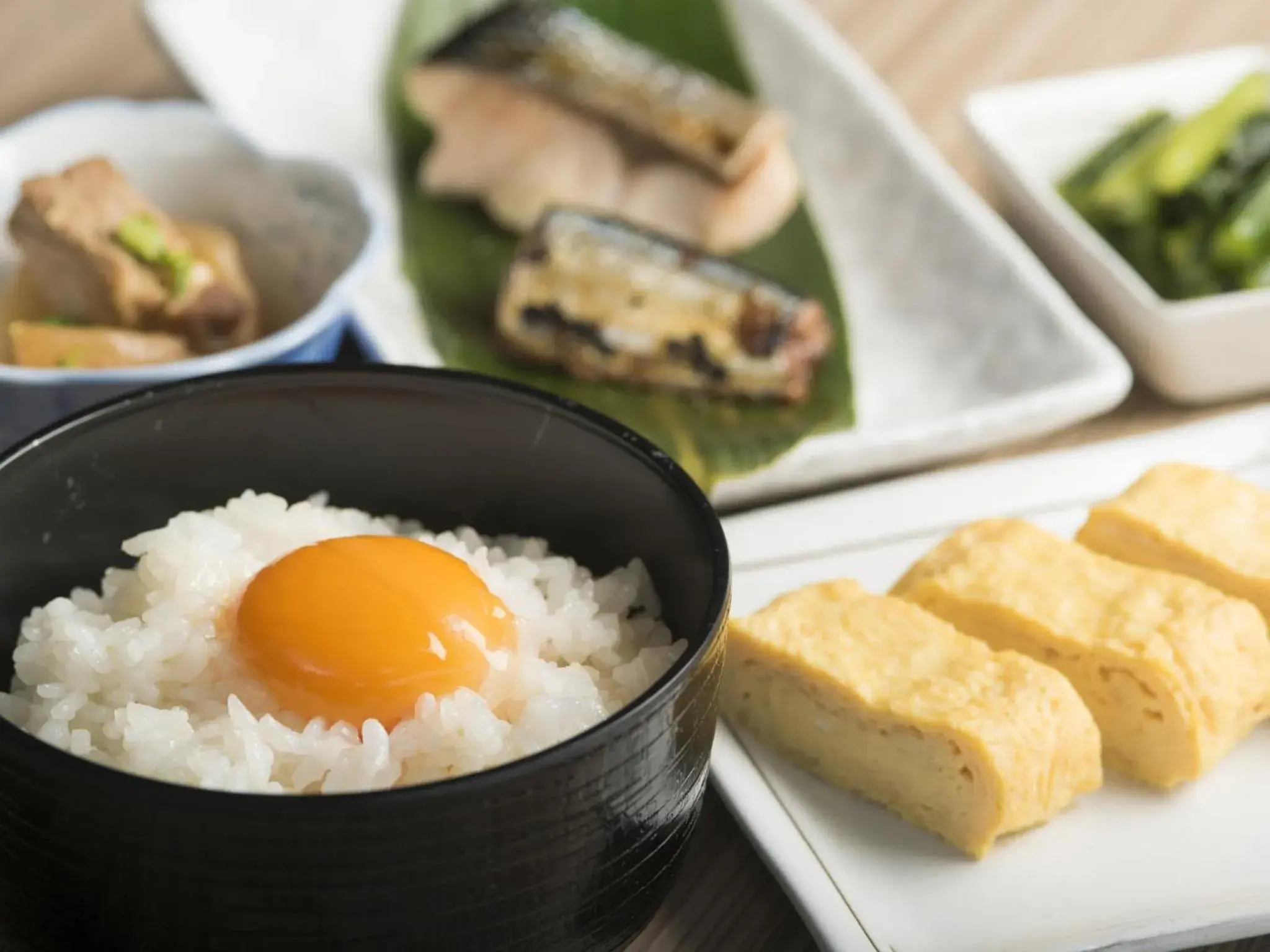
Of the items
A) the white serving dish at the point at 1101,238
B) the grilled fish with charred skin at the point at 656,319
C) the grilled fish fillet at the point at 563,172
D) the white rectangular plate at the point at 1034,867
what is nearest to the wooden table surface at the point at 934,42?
the white serving dish at the point at 1101,238

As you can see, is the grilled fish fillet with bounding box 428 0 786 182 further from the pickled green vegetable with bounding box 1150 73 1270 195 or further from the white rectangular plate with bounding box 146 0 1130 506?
the pickled green vegetable with bounding box 1150 73 1270 195

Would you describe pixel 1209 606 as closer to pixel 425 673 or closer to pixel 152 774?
pixel 425 673

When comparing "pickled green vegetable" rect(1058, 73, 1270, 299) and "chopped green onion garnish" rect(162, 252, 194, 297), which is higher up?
"pickled green vegetable" rect(1058, 73, 1270, 299)

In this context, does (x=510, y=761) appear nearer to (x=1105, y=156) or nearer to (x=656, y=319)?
(x=656, y=319)

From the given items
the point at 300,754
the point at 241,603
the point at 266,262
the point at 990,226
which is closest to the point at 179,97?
the point at 266,262

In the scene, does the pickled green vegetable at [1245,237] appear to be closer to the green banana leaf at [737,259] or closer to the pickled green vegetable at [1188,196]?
the pickled green vegetable at [1188,196]

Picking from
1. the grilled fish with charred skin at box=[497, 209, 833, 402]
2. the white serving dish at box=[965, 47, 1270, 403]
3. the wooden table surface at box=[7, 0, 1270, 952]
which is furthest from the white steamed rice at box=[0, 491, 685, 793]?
the wooden table surface at box=[7, 0, 1270, 952]


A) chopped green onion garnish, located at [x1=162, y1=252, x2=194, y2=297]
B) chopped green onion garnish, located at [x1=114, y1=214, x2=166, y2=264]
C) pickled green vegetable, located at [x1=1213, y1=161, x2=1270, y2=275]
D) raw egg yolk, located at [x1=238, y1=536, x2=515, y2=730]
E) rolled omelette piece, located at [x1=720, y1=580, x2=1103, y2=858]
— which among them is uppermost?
pickled green vegetable, located at [x1=1213, y1=161, x2=1270, y2=275]
